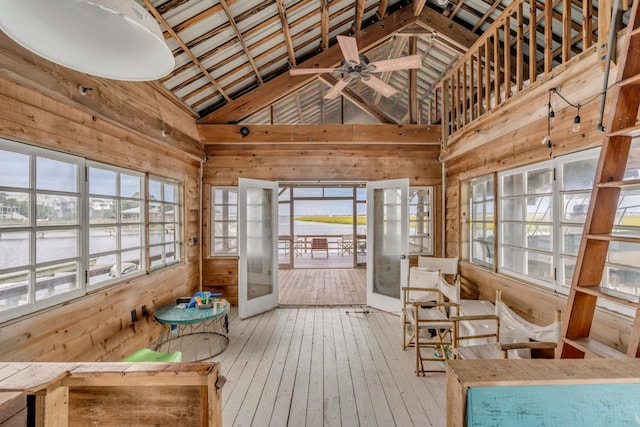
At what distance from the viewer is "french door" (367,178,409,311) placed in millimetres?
4527

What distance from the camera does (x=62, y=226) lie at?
237 centimetres

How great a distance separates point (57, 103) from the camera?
2305 millimetres

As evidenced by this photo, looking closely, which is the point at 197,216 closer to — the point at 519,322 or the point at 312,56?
the point at 312,56

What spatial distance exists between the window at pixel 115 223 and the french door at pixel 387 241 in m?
3.25

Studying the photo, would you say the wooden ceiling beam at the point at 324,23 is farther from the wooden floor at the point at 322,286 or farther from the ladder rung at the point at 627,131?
the wooden floor at the point at 322,286

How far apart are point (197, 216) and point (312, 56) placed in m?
3.02

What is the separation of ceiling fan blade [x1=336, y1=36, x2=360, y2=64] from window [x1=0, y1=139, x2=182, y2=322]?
2488mm

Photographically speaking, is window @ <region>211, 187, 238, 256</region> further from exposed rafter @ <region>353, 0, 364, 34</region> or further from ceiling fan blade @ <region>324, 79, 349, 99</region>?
exposed rafter @ <region>353, 0, 364, 34</region>

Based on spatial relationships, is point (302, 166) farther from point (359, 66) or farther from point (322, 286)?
point (322, 286)


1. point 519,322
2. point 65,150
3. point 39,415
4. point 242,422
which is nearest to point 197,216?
point 65,150

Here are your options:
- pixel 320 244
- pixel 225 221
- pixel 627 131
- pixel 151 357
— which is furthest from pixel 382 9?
pixel 320 244

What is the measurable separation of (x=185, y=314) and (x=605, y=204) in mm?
3554

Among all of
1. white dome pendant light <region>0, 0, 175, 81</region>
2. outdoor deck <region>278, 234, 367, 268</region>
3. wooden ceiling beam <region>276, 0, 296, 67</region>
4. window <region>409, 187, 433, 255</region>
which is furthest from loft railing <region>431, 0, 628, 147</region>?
outdoor deck <region>278, 234, 367, 268</region>

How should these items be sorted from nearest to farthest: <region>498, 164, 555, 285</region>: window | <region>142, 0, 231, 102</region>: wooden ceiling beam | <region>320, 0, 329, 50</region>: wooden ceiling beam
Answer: <region>142, 0, 231, 102</region>: wooden ceiling beam, <region>498, 164, 555, 285</region>: window, <region>320, 0, 329, 50</region>: wooden ceiling beam
